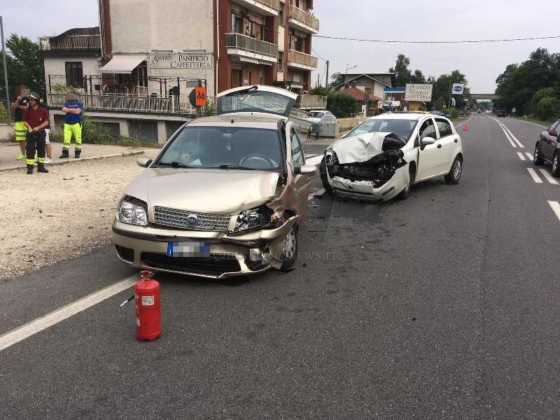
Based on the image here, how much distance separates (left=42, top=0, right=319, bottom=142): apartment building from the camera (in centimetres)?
2733

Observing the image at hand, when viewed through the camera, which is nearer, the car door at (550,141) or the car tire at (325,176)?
the car tire at (325,176)

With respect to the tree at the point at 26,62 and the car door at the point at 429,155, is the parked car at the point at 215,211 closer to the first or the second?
the car door at the point at 429,155

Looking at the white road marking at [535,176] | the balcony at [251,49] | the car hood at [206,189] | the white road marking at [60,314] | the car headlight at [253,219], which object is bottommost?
the white road marking at [535,176]

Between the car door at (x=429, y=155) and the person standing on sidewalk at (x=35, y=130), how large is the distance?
8033 mm

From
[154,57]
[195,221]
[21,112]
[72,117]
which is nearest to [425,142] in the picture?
[195,221]

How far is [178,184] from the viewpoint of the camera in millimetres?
5125

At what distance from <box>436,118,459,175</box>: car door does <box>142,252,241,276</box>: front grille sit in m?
7.57

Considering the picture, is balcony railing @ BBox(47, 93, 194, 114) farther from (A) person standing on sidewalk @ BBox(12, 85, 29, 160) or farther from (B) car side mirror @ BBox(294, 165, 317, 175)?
(B) car side mirror @ BBox(294, 165, 317, 175)

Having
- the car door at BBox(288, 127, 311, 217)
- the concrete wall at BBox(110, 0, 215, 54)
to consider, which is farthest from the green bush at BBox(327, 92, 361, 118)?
the car door at BBox(288, 127, 311, 217)

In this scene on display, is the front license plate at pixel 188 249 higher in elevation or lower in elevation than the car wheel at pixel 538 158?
higher

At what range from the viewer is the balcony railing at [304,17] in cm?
4159

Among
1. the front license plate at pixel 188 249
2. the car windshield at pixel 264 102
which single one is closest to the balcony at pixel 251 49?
the car windshield at pixel 264 102

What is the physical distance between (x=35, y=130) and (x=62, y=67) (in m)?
25.9

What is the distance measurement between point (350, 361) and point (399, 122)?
781cm
